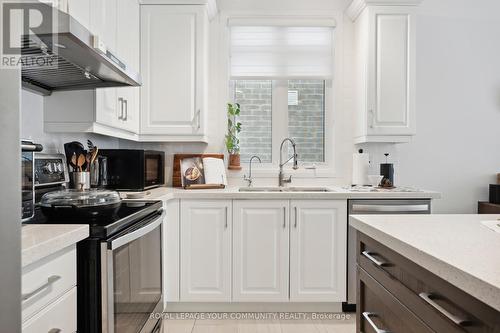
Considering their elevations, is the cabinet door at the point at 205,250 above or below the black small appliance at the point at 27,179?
below

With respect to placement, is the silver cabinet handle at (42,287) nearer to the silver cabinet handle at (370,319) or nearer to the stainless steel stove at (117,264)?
the stainless steel stove at (117,264)

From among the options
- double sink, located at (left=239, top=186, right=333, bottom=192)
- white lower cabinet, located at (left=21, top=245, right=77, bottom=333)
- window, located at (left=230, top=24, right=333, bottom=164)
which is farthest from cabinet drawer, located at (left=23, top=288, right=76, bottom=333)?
window, located at (left=230, top=24, right=333, bottom=164)

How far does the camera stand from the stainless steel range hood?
1214mm

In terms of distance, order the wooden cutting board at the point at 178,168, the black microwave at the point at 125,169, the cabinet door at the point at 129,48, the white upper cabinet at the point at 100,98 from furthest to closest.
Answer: the wooden cutting board at the point at 178,168 < the black microwave at the point at 125,169 < the cabinet door at the point at 129,48 < the white upper cabinet at the point at 100,98

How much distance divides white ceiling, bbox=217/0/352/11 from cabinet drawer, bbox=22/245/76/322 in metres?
2.65

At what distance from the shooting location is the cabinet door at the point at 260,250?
2.60 meters

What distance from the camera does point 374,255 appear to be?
4.18 ft

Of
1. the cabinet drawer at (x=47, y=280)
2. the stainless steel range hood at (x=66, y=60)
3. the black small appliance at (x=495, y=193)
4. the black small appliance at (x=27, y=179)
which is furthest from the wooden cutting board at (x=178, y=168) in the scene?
the black small appliance at (x=495, y=193)

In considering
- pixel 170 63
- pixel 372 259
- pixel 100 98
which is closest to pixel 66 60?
pixel 100 98

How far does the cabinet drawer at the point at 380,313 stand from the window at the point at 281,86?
2.00 metres

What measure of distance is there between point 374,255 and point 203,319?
5.69ft

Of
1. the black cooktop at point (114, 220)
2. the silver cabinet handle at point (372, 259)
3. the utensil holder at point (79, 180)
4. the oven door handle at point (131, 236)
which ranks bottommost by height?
the silver cabinet handle at point (372, 259)

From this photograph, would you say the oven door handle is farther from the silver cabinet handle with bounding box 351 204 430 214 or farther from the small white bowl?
the small white bowl

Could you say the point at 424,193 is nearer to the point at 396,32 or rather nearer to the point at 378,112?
the point at 378,112
